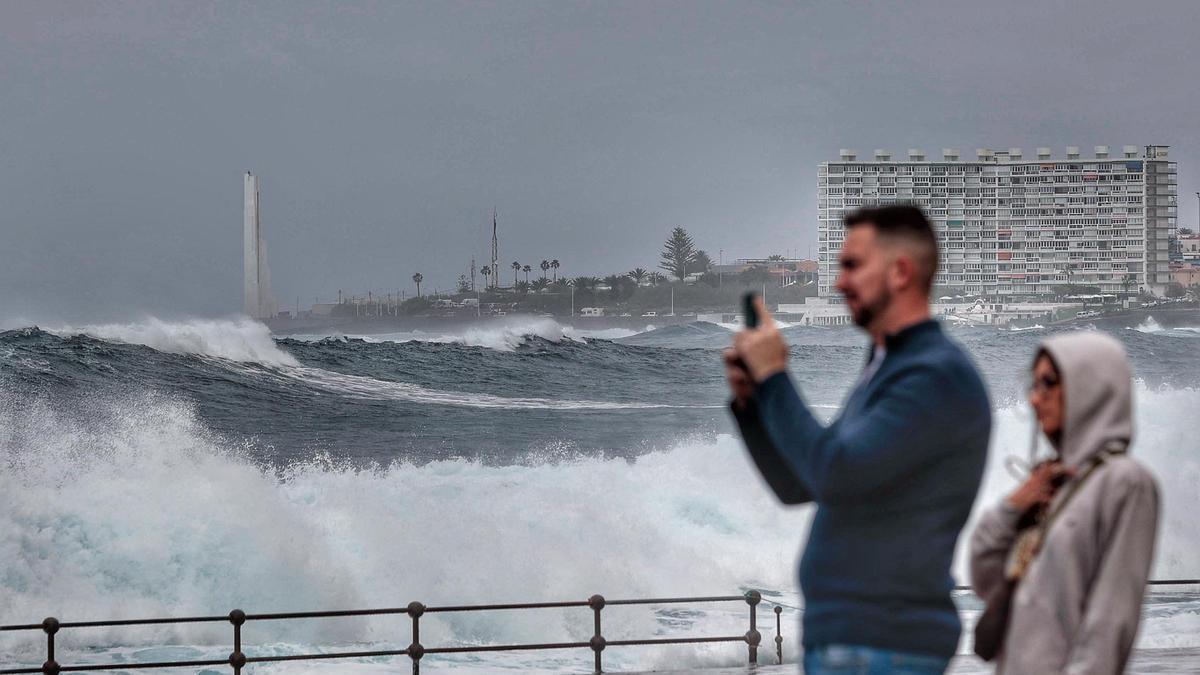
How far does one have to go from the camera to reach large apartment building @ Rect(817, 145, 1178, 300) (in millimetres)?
47031

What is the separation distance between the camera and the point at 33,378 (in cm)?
3619

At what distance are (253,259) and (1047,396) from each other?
43.9 metres

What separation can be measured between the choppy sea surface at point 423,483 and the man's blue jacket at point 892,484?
13.6 metres

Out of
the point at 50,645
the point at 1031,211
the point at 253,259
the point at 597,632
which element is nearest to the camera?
the point at 50,645

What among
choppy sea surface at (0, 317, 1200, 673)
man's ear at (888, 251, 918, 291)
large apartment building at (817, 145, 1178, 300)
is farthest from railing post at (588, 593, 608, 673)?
large apartment building at (817, 145, 1178, 300)

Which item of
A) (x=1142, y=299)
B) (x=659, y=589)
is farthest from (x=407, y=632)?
(x=1142, y=299)

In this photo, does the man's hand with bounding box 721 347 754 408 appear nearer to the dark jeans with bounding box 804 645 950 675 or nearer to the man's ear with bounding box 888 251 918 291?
the man's ear with bounding box 888 251 918 291

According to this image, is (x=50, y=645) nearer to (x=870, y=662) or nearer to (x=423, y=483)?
(x=870, y=662)

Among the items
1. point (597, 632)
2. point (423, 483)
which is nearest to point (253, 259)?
point (423, 483)

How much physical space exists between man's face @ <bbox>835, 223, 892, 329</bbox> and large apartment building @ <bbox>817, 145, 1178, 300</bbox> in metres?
43.9

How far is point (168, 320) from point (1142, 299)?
97.6ft

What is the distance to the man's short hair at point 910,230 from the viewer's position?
6.39 ft

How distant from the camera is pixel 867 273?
6.45 feet

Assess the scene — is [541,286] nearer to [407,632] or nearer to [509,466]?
[509,466]
